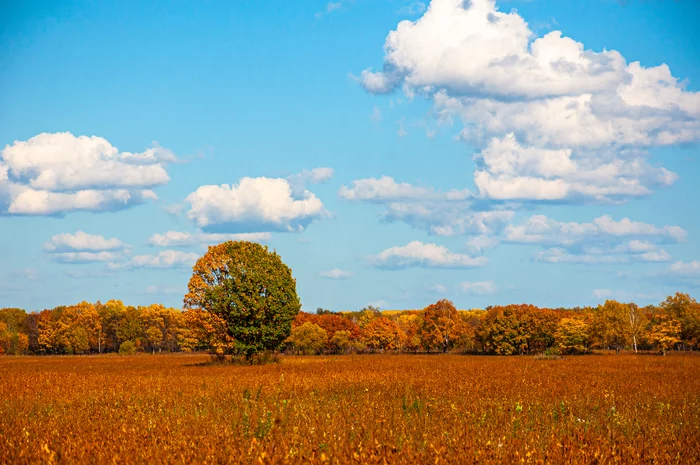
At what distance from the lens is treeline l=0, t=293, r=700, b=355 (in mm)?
107000

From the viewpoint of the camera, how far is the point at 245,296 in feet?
166

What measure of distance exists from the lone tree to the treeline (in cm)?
4561

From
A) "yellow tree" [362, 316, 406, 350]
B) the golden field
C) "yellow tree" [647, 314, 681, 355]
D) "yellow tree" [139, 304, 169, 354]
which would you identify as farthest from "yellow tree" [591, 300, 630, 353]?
"yellow tree" [139, 304, 169, 354]

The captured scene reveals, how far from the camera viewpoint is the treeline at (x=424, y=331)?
107000 millimetres

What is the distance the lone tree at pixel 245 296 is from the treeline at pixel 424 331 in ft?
150

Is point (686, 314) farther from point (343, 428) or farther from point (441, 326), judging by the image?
point (343, 428)

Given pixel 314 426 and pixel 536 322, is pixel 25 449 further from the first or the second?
pixel 536 322

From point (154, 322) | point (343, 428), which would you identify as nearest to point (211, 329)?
point (343, 428)

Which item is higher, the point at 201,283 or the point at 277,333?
the point at 201,283

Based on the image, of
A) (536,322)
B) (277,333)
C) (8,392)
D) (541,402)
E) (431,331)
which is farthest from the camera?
(431,331)

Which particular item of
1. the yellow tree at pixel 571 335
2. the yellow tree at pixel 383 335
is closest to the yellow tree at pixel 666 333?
the yellow tree at pixel 571 335

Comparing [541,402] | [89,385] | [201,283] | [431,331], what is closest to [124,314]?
[431,331]

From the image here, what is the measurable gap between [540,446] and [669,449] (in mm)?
2866

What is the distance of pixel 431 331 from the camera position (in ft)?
390
